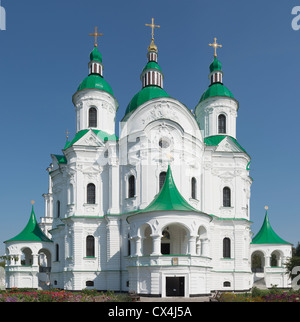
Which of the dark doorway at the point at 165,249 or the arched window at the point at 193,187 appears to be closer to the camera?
the dark doorway at the point at 165,249

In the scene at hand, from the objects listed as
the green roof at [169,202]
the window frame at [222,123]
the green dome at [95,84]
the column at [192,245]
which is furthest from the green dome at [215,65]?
the column at [192,245]

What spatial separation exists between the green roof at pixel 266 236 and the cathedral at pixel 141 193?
1951 millimetres

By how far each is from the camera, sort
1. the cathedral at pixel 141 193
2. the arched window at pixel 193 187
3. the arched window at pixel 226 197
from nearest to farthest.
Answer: the cathedral at pixel 141 193, the arched window at pixel 193 187, the arched window at pixel 226 197

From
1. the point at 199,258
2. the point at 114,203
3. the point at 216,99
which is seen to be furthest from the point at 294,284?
the point at 216,99

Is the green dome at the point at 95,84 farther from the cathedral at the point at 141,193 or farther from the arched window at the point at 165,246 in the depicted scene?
the arched window at the point at 165,246

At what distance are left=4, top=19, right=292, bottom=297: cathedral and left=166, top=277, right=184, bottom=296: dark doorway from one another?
1.93 m

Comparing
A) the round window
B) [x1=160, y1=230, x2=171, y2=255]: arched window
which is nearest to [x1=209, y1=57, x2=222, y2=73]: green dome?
the round window

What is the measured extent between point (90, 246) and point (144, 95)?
14.3 m

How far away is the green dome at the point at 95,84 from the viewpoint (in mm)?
38719

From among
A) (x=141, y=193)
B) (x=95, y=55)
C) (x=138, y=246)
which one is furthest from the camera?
(x=95, y=55)

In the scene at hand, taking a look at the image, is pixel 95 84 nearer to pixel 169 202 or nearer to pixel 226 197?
pixel 169 202

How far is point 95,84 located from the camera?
38.8 m

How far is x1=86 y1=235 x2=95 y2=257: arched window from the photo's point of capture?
3453cm

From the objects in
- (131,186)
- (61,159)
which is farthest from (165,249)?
(61,159)
